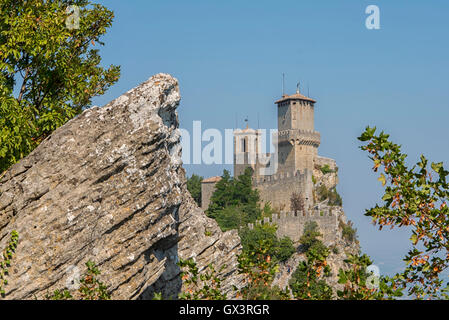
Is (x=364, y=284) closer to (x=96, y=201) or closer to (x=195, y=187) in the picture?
(x=96, y=201)

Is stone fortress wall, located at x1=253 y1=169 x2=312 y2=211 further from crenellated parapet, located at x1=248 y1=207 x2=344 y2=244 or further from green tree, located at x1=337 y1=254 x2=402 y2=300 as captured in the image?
green tree, located at x1=337 y1=254 x2=402 y2=300

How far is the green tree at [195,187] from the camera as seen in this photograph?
88500 millimetres

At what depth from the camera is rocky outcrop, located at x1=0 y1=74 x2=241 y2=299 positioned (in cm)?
1266

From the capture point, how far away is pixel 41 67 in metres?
17.6

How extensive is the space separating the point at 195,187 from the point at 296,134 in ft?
47.8

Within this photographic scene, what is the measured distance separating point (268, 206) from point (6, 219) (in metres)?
65.8

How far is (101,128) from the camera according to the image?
527 inches

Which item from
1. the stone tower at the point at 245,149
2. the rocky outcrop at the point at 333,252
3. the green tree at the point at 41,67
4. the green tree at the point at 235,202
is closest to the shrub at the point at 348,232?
the rocky outcrop at the point at 333,252

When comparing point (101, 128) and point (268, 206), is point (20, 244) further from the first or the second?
point (268, 206)

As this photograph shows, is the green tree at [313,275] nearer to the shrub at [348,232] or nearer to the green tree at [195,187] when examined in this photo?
the shrub at [348,232]

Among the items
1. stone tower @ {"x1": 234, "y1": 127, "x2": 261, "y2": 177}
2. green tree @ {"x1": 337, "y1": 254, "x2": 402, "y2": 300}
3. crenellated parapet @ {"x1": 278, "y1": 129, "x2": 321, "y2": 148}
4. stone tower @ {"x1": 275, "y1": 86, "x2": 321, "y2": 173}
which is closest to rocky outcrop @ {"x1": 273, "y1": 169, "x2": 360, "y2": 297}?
stone tower @ {"x1": 275, "y1": 86, "x2": 321, "y2": 173}

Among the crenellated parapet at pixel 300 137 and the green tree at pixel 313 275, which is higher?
the crenellated parapet at pixel 300 137

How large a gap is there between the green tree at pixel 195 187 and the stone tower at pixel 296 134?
36.8 ft

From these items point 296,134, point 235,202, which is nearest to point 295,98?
point 296,134
